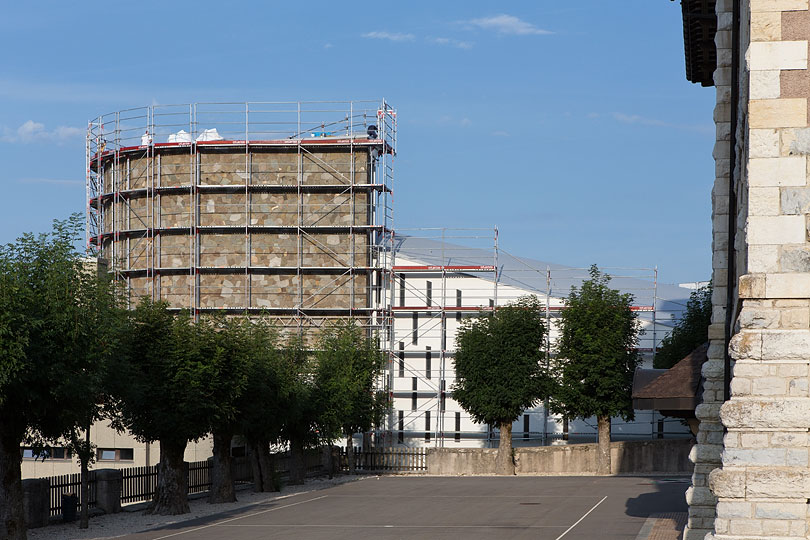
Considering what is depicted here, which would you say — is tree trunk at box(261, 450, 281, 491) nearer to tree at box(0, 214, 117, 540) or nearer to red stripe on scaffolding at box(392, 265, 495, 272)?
tree at box(0, 214, 117, 540)

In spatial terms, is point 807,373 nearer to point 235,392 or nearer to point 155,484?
point 235,392

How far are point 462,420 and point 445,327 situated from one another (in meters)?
5.17

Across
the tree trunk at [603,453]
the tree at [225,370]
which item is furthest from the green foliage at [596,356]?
the tree at [225,370]

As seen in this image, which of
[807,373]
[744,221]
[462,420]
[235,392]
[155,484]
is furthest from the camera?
[462,420]

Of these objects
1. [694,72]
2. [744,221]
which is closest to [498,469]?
[694,72]

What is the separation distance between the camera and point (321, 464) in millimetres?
52812

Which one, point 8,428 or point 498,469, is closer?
point 8,428

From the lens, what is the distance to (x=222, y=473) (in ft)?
122

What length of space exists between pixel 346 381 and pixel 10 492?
2446 cm

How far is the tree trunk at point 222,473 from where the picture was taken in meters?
36.7

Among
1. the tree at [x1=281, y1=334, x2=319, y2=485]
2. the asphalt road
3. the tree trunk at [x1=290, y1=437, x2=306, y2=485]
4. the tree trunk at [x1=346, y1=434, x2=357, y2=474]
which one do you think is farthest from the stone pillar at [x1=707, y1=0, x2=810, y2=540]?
the tree trunk at [x1=346, y1=434, x2=357, y2=474]

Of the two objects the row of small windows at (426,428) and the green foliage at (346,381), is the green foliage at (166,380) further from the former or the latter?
the row of small windows at (426,428)

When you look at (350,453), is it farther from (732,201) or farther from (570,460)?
(732,201)

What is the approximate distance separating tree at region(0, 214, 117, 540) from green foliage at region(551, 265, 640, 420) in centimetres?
3136
